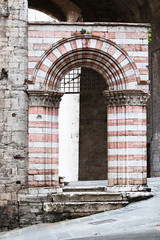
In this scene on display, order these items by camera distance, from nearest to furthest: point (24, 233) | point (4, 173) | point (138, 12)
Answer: point (24, 233), point (4, 173), point (138, 12)

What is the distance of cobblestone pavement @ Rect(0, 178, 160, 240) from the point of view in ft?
21.5

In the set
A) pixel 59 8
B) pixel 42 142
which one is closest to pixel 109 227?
pixel 42 142

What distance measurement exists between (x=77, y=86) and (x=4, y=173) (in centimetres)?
1015

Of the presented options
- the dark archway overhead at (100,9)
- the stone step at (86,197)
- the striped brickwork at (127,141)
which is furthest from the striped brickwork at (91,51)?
the dark archway overhead at (100,9)

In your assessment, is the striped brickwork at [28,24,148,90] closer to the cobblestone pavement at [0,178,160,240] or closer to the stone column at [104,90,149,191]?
the stone column at [104,90,149,191]

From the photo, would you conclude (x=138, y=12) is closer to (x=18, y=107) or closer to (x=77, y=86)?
(x=77, y=86)

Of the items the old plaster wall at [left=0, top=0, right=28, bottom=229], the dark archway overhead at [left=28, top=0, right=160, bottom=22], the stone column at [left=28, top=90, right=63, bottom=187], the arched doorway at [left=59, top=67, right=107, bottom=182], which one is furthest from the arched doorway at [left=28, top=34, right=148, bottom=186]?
the arched doorway at [left=59, top=67, right=107, bottom=182]

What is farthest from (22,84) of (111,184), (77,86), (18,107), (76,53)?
(77,86)

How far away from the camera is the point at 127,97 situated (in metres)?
9.41

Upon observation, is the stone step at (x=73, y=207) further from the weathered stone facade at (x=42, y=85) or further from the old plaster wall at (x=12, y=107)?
the old plaster wall at (x=12, y=107)

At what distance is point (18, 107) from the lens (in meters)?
9.36

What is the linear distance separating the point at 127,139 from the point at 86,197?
1.59 meters

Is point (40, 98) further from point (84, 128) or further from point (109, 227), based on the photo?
point (84, 128)

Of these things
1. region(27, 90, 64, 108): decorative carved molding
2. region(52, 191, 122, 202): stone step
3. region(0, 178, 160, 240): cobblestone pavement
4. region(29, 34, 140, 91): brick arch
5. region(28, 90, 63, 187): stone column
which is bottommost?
region(0, 178, 160, 240): cobblestone pavement
